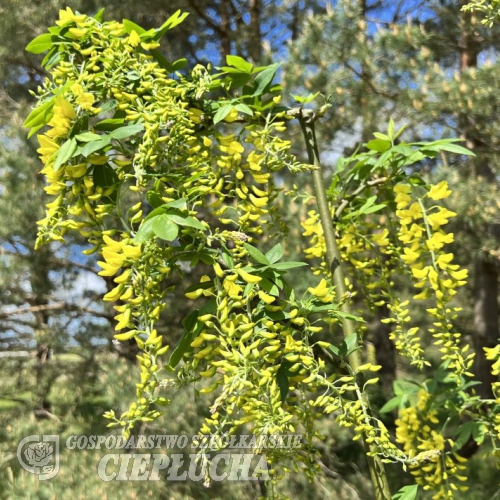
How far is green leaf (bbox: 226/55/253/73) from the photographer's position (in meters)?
0.72

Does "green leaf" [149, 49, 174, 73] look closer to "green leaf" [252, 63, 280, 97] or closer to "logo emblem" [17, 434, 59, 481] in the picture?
"green leaf" [252, 63, 280, 97]

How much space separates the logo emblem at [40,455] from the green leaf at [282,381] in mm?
1351

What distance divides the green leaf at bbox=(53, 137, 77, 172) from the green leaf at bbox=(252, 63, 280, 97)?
282 millimetres

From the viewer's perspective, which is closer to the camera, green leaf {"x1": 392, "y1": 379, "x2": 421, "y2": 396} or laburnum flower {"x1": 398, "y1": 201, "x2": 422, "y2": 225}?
laburnum flower {"x1": 398, "y1": 201, "x2": 422, "y2": 225}

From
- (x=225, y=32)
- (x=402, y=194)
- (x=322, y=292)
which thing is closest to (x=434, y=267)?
(x=402, y=194)

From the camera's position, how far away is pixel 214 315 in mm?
611

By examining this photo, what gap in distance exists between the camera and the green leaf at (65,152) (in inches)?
23.5

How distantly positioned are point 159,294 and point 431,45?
3.33m

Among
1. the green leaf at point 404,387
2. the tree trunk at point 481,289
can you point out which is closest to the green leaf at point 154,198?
the green leaf at point 404,387

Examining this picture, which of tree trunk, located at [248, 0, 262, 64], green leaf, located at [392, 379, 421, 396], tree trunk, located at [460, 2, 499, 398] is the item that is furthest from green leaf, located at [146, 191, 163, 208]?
tree trunk, located at [248, 0, 262, 64]

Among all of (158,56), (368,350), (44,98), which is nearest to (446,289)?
(158,56)

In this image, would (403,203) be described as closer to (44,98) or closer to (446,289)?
(446,289)

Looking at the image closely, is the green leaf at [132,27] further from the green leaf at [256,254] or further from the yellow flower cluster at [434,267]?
the yellow flower cluster at [434,267]

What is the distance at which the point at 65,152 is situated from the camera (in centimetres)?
61
